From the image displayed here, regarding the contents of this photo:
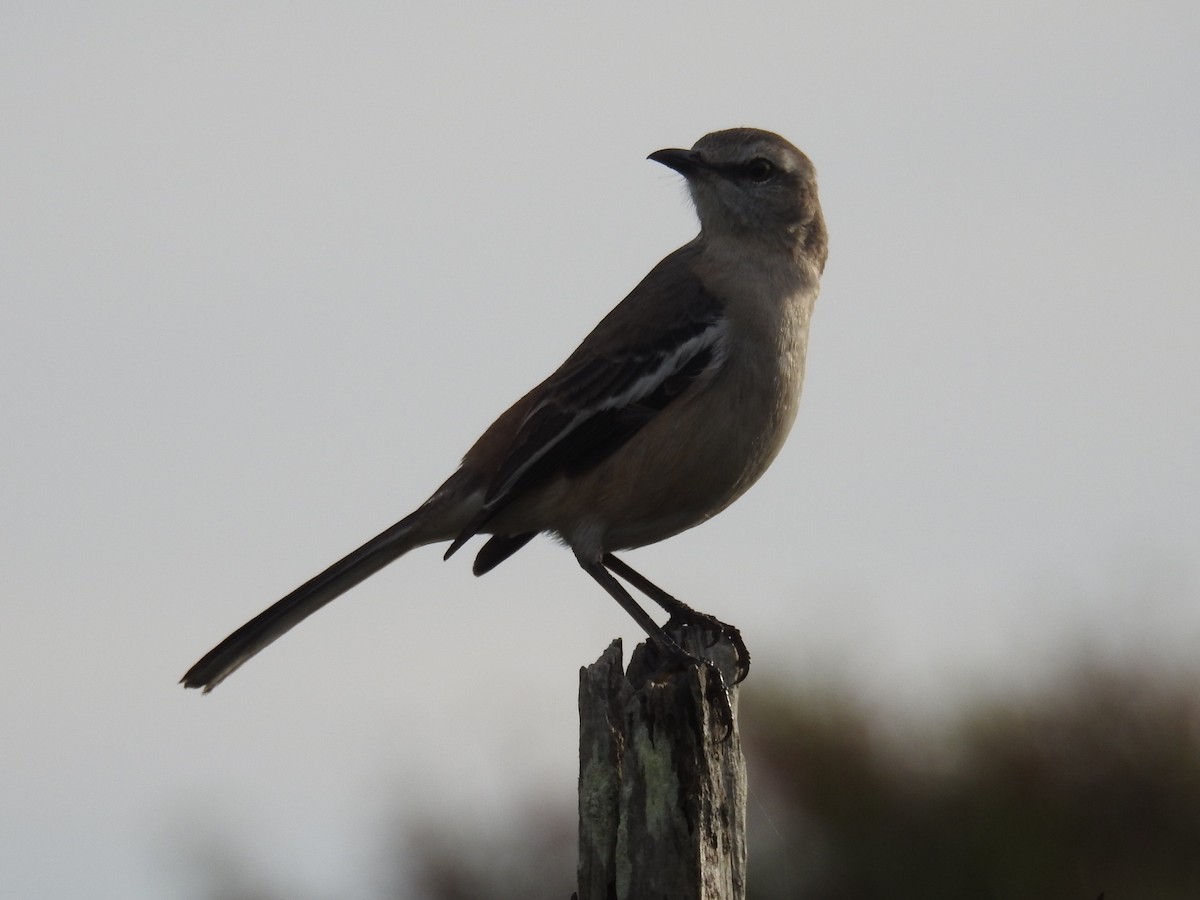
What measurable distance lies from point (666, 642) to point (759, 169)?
2720 millimetres

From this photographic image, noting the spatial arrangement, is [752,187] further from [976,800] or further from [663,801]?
[663,801]

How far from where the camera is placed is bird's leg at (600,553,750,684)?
667 centimetres

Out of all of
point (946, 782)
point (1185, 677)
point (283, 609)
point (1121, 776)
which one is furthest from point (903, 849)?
point (283, 609)

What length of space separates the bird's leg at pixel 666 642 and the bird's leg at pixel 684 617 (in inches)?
4.8

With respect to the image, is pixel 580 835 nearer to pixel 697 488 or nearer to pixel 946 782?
pixel 697 488

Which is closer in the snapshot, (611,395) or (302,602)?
(611,395)

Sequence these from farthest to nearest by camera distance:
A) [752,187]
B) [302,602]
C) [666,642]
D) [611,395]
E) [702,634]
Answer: [752,187] < [302,602] < [611,395] < [702,634] < [666,642]

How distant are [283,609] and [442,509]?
83 centimetres

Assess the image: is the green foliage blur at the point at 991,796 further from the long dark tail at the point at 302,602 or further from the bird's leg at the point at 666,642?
the long dark tail at the point at 302,602

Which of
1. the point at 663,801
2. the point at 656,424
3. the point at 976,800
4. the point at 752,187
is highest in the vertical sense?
the point at 752,187

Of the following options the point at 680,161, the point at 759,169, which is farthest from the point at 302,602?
the point at 759,169

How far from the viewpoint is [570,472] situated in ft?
22.7

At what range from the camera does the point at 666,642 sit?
605 centimetres

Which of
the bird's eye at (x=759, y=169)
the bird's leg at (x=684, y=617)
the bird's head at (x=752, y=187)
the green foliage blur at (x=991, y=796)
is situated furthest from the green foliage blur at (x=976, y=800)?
the bird's eye at (x=759, y=169)
